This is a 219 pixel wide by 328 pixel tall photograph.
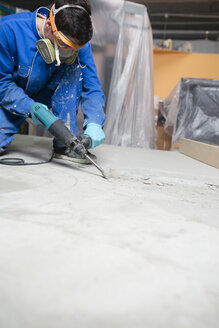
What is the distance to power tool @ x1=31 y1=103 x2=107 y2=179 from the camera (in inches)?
53.5

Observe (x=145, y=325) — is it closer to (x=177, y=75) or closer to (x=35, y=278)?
(x=35, y=278)

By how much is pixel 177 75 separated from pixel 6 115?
10.6ft

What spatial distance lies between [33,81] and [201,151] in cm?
131

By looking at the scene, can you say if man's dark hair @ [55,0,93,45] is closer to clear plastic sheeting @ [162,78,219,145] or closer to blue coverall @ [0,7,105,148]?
blue coverall @ [0,7,105,148]

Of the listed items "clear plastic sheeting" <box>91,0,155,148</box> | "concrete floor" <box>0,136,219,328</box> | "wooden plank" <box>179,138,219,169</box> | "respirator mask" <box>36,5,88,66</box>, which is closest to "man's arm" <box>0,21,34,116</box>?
"respirator mask" <box>36,5,88,66</box>

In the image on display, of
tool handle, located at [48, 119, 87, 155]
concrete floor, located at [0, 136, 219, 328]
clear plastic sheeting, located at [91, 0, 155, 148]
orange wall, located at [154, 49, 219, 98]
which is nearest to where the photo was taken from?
concrete floor, located at [0, 136, 219, 328]

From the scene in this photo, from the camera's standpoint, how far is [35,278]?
526 millimetres

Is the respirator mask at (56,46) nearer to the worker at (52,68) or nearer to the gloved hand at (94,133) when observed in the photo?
the worker at (52,68)

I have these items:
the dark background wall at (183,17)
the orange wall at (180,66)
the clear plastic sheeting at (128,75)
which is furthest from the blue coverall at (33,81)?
the orange wall at (180,66)

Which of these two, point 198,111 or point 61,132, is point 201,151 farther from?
point 61,132

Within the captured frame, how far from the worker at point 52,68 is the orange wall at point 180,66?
9.03 ft

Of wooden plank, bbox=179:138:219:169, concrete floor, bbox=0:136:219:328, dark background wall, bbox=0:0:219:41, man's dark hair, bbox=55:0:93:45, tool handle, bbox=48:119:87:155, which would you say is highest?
dark background wall, bbox=0:0:219:41

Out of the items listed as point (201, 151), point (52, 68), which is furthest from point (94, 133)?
point (201, 151)

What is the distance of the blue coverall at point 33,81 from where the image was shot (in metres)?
1.46
